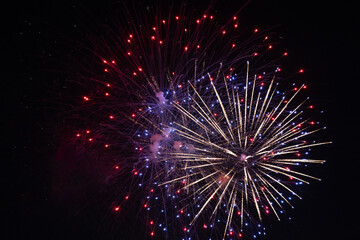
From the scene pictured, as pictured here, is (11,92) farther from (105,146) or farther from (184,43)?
(184,43)

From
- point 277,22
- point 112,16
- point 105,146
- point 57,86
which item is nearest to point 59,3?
point 112,16

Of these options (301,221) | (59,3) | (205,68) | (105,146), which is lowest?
(301,221)

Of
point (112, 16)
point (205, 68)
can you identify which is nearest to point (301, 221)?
point (205, 68)

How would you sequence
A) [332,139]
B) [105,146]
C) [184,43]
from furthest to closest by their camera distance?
[332,139], [105,146], [184,43]

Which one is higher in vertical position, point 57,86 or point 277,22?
point 277,22

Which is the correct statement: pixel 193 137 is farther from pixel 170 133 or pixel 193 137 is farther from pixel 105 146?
pixel 105 146

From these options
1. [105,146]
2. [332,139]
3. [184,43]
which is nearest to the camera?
[184,43]

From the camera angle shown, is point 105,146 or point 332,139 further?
point 332,139
